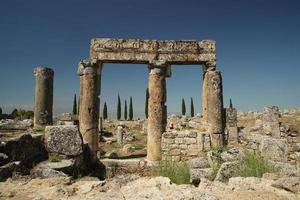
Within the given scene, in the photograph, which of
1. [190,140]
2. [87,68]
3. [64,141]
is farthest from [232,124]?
[64,141]

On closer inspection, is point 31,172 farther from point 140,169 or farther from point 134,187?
point 140,169

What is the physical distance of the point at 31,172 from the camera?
7.08 meters

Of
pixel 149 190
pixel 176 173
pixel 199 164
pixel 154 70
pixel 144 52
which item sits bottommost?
pixel 199 164

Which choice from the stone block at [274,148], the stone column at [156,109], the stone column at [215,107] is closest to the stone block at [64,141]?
the stone column at [156,109]

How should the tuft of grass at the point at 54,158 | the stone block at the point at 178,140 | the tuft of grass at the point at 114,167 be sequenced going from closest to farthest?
the tuft of grass at the point at 54,158 → the tuft of grass at the point at 114,167 → the stone block at the point at 178,140

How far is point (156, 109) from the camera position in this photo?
12930mm

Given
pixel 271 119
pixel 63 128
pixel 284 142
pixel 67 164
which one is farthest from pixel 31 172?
pixel 271 119

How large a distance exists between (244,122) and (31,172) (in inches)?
1251

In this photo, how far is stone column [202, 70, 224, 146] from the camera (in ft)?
42.1

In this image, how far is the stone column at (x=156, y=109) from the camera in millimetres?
12836

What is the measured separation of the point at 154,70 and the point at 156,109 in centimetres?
187

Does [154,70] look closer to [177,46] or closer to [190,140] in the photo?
[177,46]

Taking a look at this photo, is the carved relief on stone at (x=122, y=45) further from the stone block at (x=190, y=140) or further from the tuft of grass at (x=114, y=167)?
the tuft of grass at (x=114, y=167)

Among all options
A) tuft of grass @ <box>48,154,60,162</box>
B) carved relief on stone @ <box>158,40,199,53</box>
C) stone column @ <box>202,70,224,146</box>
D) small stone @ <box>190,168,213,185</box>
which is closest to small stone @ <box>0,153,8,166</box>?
tuft of grass @ <box>48,154,60,162</box>
